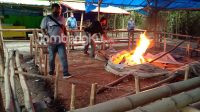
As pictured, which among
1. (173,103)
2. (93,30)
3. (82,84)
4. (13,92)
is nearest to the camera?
(173,103)

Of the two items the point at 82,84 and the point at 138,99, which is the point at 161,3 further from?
the point at 138,99

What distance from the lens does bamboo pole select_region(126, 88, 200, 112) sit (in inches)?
82.7

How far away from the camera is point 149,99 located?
247cm

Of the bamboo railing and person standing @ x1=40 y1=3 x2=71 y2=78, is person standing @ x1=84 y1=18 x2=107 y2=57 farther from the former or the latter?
the bamboo railing

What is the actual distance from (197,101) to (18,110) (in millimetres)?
1965

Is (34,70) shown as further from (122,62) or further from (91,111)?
(91,111)

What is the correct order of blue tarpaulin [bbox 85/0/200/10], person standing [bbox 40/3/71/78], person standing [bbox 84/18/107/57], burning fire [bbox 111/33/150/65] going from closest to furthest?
1. person standing [bbox 40/3/71/78]
2. burning fire [bbox 111/33/150/65]
3. person standing [bbox 84/18/107/57]
4. blue tarpaulin [bbox 85/0/200/10]

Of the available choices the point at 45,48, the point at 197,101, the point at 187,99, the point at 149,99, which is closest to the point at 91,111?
the point at 149,99

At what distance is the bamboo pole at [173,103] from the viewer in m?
2.10

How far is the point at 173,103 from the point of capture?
2.29 meters

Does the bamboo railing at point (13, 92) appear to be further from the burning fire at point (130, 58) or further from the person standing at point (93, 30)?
the person standing at point (93, 30)

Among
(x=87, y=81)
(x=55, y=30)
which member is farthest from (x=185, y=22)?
(x=55, y=30)

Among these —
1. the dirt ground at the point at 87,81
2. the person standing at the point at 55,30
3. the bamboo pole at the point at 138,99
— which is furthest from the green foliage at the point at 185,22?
the bamboo pole at the point at 138,99

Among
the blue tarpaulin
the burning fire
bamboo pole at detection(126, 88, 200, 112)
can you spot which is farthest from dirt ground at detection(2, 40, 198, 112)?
the blue tarpaulin
